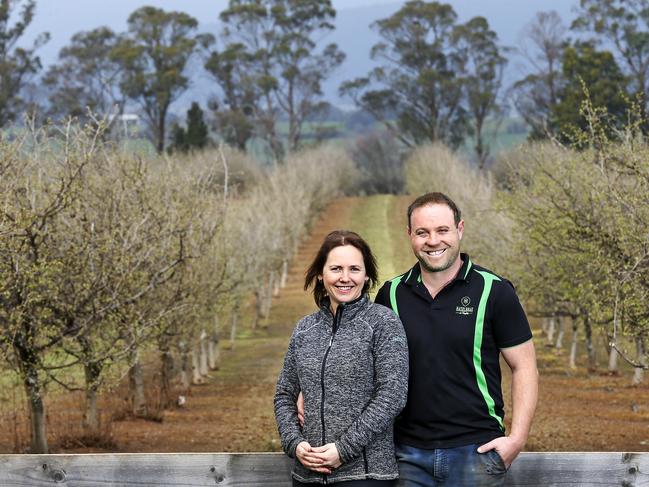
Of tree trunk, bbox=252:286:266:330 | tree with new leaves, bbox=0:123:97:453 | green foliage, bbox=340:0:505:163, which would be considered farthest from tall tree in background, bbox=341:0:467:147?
tree with new leaves, bbox=0:123:97:453

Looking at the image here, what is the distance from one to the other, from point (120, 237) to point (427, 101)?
6983 cm

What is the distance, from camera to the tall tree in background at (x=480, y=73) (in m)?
78.8

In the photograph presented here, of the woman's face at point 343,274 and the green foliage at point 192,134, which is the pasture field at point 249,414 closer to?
the woman's face at point 343,274

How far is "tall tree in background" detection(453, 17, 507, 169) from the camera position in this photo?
78750mm

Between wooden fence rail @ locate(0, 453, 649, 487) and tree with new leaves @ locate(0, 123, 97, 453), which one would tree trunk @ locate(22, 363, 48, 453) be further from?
wooden fence rail @ locate(0, 453, 649, 487)

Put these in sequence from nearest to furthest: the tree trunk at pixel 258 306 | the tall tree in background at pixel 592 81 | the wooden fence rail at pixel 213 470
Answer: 1. the wooden fence rail at pixel 213 470
2. the tree trunk at pixel 258 306
3. the tall tree in background at pixel 592 81

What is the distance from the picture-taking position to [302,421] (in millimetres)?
3924

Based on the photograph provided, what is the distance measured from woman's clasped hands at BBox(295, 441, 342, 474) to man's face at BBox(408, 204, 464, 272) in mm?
774

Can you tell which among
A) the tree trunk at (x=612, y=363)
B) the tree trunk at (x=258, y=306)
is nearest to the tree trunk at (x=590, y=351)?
the tree trunk at (x=612, y=363)

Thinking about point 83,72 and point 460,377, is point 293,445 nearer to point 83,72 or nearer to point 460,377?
point 460,377

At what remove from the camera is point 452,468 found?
383 cm

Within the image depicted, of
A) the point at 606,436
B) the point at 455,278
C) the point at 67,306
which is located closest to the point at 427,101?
the point at 606,436

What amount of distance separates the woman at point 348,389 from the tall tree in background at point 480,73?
2926 inches

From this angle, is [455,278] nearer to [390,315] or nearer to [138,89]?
[390,315]
